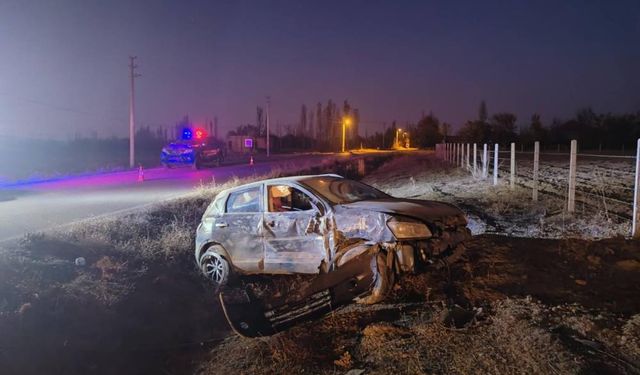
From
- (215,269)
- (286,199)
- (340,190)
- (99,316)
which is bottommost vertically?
(99,316)

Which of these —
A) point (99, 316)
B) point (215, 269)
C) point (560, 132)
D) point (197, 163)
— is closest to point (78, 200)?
point (215, 269)

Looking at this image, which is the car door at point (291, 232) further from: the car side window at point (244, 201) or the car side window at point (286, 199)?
the car side window at point (244, 201)

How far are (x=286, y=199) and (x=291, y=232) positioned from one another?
0.75 meters

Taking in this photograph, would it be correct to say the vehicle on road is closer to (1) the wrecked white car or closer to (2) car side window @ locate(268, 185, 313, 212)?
(1) the wrecked white car

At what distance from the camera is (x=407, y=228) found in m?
5.49

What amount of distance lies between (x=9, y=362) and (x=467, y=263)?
5.26 m

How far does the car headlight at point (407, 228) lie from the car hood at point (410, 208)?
3.9 inches

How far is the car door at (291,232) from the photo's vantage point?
627cm

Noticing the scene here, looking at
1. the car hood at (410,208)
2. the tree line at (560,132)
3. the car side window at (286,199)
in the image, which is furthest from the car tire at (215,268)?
the tree line at (560,132)

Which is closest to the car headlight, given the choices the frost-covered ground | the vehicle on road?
the frost-covered ground

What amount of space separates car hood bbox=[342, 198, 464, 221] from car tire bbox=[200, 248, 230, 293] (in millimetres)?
2221

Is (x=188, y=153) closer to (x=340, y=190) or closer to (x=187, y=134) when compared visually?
(x=187, y=134)

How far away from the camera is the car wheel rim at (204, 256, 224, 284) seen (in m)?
7.34

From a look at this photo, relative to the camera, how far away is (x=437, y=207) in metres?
6.24
